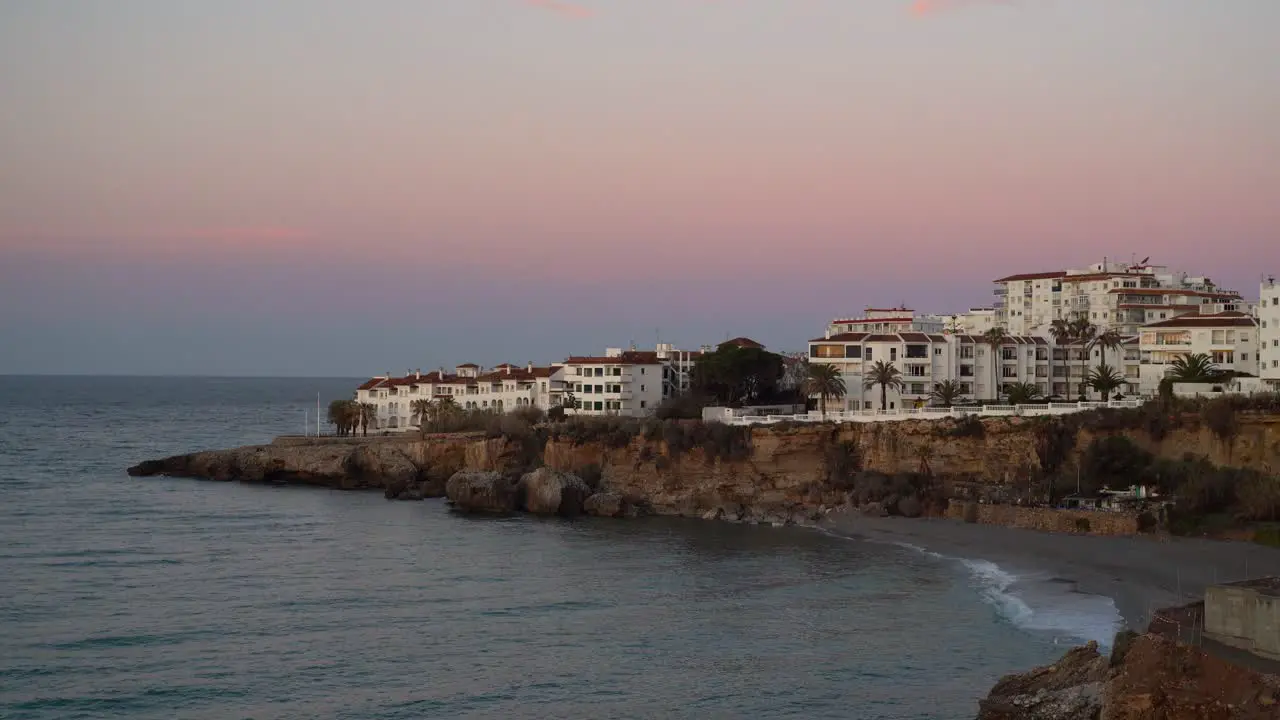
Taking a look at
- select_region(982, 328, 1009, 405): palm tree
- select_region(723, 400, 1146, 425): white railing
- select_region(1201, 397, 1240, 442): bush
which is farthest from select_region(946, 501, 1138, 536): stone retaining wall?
select_region(982, 328, 1009, 405): palm tree

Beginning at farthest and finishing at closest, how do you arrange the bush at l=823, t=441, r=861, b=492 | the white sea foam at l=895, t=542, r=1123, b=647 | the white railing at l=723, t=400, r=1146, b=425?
the bush at l=823, t=441, r=861, b=492 → the white railing at l=723, t=400, r=1146, b=425 → the white sea foam at l=895, t=542, r=1123, b=647

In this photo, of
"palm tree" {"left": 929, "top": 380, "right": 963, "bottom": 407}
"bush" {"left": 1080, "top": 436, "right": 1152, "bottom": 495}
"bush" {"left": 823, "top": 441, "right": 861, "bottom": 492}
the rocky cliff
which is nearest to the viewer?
"bush" {"left": 1080, "top": 436, "right": 1152, "bottom": 495}

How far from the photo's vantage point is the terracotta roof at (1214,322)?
70.8 meters

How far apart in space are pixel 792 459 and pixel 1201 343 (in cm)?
2647

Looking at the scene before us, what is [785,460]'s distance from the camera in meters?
63.9

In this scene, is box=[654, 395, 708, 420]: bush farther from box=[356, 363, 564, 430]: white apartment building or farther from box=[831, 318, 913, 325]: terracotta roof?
box=[831, 318, 913, 325]: terracotta roof

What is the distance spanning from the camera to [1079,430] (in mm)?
57188

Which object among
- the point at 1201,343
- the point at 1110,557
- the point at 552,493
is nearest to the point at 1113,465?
the point at 1110,557

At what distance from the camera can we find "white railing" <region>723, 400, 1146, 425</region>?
59750mm

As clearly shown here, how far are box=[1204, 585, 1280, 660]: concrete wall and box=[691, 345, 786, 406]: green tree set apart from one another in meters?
52.6

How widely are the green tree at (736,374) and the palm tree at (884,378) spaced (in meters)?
7.56

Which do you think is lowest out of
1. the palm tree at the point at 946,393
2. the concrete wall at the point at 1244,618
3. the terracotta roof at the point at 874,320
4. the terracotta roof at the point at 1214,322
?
the concrete wall at the point at 1244,618

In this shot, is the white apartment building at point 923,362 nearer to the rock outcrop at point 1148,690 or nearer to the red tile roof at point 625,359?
the red tile roof at point 625,359

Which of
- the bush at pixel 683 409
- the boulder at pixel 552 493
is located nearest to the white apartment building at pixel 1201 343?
the bush at pixel 683 409
